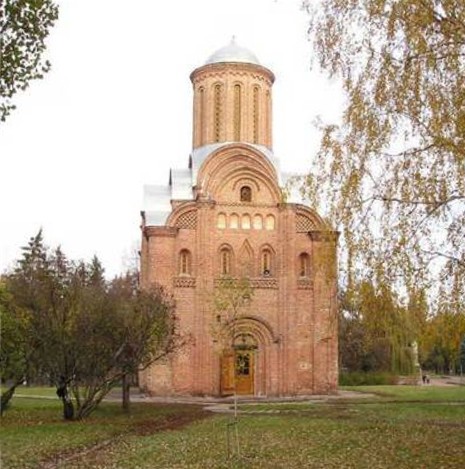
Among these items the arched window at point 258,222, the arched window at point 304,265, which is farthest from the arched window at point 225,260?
the arched window at point 304,265

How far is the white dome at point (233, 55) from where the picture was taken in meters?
37.7

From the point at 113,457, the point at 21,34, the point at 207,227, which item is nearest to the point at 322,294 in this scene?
the point at 207,227

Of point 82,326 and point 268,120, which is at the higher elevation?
point 268,120

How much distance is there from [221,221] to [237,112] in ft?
19.0

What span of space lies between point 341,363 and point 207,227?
25620 mm

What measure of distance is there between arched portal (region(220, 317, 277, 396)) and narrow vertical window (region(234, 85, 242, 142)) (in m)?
9.07

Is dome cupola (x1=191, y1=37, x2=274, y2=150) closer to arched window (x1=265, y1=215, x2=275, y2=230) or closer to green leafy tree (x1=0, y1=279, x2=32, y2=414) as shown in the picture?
arched window (x1=265, y1=215, x2=275, y2=230)

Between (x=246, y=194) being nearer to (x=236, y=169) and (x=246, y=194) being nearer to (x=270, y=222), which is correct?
(x=236, y=169)

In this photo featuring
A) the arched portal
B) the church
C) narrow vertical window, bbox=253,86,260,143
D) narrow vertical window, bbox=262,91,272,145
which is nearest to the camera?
the church

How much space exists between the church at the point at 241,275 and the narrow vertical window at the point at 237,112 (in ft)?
2.71

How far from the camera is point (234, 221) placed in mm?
35094

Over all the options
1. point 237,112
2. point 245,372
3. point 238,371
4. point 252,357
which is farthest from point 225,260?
point 237,112

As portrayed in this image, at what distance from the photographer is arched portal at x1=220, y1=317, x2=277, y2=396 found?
3400 centimetres

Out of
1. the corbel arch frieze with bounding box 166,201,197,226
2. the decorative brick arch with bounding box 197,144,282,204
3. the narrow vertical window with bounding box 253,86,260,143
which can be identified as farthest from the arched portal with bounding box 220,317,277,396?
the narrow vertical window with bounding box 253,86,260,143
